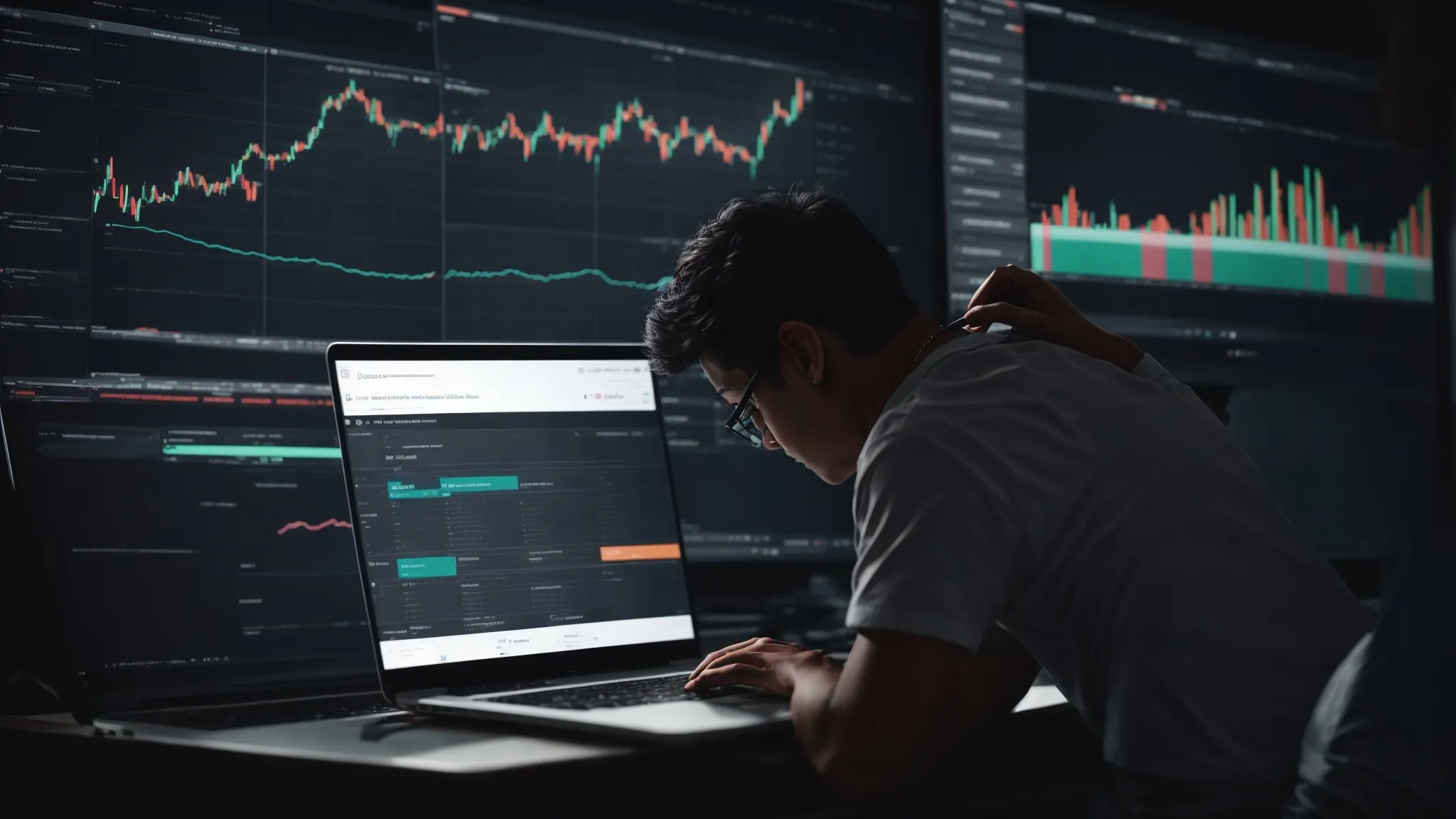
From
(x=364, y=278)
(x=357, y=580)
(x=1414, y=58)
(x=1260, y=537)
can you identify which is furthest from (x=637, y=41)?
(x=1414, y=58)

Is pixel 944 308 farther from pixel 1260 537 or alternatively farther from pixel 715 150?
pixel 1260 537

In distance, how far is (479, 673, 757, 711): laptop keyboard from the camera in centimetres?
127

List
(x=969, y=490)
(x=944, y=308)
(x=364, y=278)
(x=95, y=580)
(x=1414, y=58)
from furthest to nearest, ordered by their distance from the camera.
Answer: (x=944, y=308), (x=364, y=278), (x=95, y=580), (x=969, y=490), (x=1414, y=58)

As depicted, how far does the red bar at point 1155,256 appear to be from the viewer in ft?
8.39

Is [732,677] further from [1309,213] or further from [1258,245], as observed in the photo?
[1309,213]

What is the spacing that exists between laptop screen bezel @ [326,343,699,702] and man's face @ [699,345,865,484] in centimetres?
28

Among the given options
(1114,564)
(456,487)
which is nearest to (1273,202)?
(1114,564)

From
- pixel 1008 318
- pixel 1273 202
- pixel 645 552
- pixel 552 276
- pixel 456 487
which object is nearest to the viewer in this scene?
pixel 1008 318

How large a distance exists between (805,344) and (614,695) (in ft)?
1.38

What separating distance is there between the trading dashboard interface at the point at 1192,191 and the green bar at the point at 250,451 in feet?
3.80

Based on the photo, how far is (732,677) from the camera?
4.32ft

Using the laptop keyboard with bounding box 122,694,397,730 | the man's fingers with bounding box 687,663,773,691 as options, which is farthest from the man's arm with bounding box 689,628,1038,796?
the laptop keyboard with bounding box 122,694,397,730

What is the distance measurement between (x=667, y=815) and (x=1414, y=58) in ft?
2.75

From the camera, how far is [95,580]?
1487 millimetres
